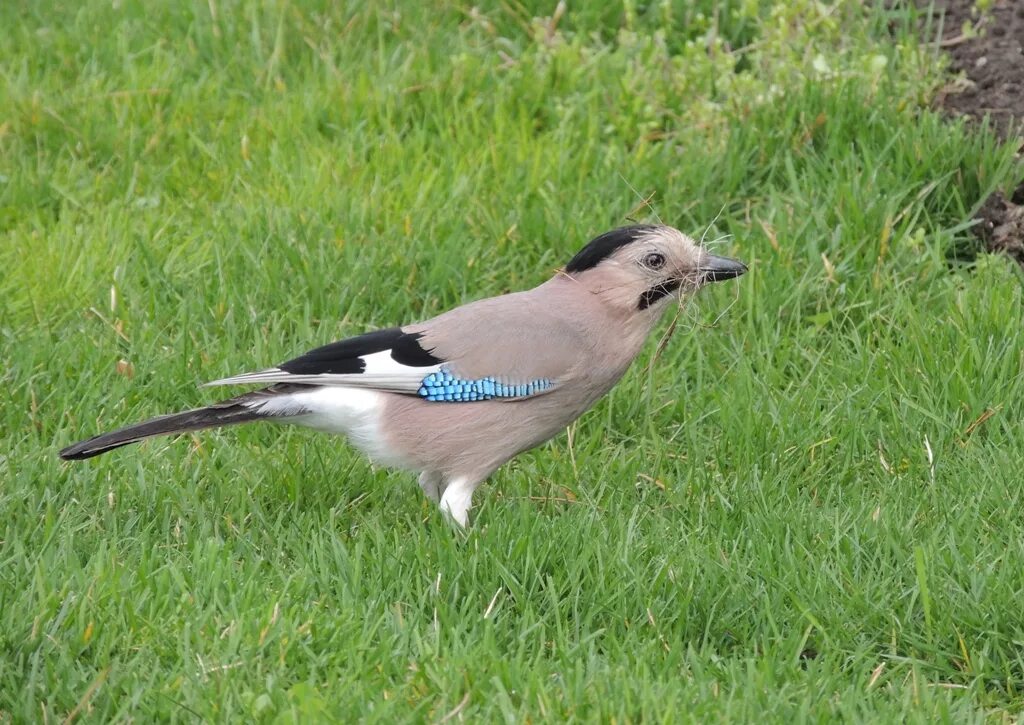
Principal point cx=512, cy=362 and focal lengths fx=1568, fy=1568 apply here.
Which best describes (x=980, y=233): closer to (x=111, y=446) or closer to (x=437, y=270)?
(x=437, y=270)

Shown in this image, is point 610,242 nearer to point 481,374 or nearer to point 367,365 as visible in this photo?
point 481,374

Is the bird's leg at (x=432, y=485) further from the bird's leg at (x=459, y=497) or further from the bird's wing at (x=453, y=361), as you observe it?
the bird's wing at (x=453, y=361)

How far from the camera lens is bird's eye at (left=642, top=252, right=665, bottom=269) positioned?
4.98 metres

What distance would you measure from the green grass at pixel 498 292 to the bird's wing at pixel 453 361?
0.38 meters

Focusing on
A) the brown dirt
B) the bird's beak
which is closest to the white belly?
the bird's beak

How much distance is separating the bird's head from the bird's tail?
1.07 meters

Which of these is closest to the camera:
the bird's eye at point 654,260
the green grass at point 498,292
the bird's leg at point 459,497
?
the green grass at point 498,292

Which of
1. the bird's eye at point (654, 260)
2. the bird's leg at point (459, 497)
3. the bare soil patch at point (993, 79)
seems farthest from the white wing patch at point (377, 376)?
the bare soil patch at point (993, 79)

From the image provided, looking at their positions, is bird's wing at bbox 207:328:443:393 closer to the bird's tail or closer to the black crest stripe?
the bird's tail

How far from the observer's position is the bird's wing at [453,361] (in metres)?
4.86

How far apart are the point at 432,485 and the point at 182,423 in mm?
869

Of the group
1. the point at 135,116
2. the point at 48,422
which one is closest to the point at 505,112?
the point at 135,116

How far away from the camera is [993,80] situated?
6676mm

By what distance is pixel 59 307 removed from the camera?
5.98 m
